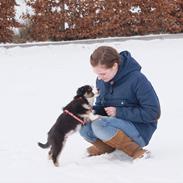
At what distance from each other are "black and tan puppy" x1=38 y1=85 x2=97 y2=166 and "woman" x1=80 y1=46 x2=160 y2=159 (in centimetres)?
15

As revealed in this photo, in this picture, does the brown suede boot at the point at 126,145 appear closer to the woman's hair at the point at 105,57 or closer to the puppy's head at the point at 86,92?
the puppy's head at the point at 86,92

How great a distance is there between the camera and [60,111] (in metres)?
7.02

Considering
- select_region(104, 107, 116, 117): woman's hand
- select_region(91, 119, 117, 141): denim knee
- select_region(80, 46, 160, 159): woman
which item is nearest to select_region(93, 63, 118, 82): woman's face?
select_region(80, 46, 160, 159): woman

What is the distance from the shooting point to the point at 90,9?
450 inches

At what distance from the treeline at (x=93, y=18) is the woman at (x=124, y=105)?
21.1 feet

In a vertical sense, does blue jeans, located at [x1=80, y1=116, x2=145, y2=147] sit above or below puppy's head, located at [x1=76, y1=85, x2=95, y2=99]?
below

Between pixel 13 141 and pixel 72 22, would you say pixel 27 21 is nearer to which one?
pixel 72 22

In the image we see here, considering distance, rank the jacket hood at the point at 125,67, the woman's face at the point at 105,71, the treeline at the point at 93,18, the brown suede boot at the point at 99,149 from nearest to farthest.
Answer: the woman's face at the point at 105,71, the jacket hood at the point at 125,67, the brown suede boot at the point at 99,149, the treeline at the point at 93,18

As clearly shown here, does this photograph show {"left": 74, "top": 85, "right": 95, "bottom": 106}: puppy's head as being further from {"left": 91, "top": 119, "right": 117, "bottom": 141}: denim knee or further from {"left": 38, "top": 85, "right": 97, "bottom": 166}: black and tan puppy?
{"left": 91, "top": 119, "right": 117, "bottom": 141}: denim knee

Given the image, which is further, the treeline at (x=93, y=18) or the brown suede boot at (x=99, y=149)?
the treeline at (x=93, y=18)

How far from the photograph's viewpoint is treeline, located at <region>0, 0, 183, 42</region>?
1141 centimetres

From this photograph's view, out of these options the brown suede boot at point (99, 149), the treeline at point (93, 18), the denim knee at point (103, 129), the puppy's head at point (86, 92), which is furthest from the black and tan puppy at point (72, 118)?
the treeline at point (93, 18)

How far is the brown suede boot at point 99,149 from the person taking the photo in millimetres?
5270

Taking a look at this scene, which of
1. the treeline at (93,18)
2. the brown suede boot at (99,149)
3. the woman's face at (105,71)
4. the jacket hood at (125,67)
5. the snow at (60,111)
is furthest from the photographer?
the treeline at (93,18)
